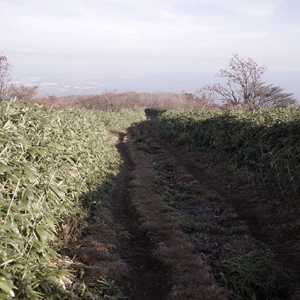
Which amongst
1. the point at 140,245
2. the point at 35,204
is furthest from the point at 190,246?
the point at 35,204

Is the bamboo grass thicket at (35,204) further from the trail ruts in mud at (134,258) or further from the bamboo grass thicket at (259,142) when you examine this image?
the bamboo grass thicket at (259,142)

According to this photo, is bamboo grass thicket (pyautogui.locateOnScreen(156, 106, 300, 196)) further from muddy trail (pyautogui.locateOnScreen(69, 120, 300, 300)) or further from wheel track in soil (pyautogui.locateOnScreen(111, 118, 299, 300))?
wheel track in soil (pyautogui.locateOnScreen(111, 118, 299, 300))

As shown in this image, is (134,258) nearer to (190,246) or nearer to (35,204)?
(190,246)

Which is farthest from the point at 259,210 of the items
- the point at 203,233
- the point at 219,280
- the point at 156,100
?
the point at 156,100

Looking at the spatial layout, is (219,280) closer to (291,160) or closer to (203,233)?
(203,233)

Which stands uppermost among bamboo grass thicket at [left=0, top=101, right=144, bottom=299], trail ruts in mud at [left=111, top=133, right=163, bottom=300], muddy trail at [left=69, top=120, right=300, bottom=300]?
bamboo grass thicket at [left=0, top=101, right=144, bottom=299]

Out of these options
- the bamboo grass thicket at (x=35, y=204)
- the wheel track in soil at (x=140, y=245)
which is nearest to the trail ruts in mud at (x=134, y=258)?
the wheel track in soil at (x=140, y=245)

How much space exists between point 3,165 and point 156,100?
4704cm

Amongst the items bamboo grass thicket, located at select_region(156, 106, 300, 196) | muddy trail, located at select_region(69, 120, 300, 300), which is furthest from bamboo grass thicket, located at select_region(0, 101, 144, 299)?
bamboo grass thicket, located at select_region(156, 106, 300, 196)

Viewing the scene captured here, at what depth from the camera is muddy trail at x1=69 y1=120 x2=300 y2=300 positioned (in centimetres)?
402

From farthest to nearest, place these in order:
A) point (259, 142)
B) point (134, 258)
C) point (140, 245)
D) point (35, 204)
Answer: point (259, 142) → point (140, 245) → point (134, 258) → point (35, 204)

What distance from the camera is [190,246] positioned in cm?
505

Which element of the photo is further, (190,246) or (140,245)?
(140,245)

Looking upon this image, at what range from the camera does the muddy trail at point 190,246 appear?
13.2ft
